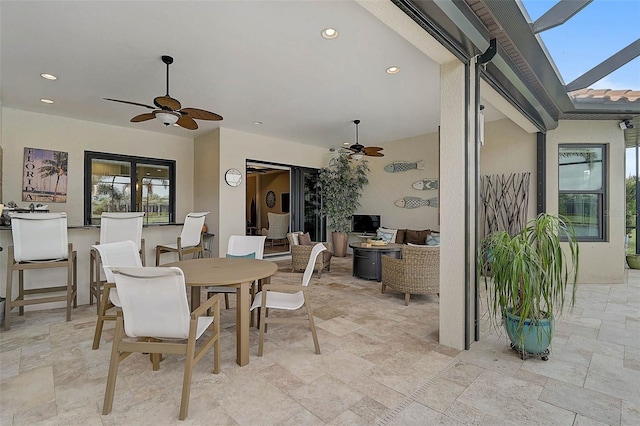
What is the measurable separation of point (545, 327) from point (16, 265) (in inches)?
200

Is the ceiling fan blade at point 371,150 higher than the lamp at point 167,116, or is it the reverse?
the ceiling fan blade at point 371,150

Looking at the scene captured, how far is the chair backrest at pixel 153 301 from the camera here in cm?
176

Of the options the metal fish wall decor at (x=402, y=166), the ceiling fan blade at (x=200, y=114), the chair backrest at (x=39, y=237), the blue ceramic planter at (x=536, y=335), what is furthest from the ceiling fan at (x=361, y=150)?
the chair backrest at (x=39, y=237)

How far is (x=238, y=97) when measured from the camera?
174 inches

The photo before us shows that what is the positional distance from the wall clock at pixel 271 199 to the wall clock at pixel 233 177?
3.57 meters

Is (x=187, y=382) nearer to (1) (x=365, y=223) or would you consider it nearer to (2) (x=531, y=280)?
(2) (x=531, y=280)

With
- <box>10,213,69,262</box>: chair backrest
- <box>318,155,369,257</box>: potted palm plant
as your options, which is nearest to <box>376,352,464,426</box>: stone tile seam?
<box>10,213,69,262</box>: chair backrest

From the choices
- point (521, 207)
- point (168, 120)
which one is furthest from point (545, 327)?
point (168, 120)

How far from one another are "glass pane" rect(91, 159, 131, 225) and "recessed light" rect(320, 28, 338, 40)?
17.1 feet

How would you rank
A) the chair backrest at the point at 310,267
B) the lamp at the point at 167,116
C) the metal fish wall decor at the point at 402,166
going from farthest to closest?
1. the metal fish wall decor at the point at 402,166
2. the lamp at the point at 167,116
3. the chair backrest at the point at 310,267

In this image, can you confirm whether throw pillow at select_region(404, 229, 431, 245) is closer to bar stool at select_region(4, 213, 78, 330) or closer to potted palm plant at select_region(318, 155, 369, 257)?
potted palm plant at select_region(318, 155, 369, 257)

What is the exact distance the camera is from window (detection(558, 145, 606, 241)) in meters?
5.27

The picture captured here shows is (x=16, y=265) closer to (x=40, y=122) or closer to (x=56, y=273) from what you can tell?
(x=56, y=273)

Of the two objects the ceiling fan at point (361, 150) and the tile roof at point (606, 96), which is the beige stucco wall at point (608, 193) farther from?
the ceiling fan at point (361, 150)
